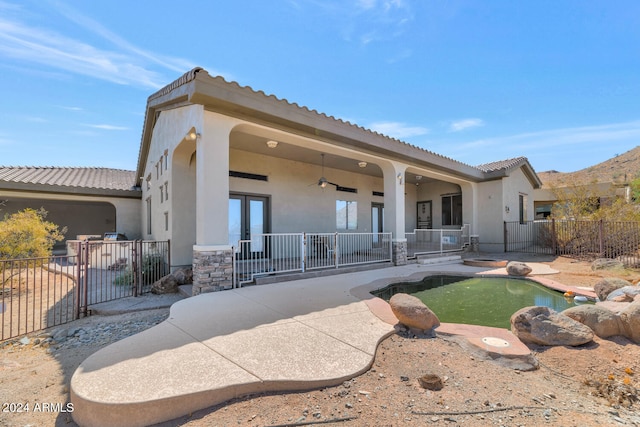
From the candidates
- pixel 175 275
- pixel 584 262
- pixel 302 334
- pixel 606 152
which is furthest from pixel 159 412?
pixel 606 152

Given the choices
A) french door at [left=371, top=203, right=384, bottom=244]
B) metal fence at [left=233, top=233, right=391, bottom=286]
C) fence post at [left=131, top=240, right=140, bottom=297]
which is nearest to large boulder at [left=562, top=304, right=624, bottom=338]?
metal fence at [left=233, top=233, right=391, bottom=286]

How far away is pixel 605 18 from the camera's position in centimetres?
848

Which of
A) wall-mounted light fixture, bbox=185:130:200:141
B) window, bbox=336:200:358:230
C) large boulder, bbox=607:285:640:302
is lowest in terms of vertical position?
large boulder, bbox=607:285:640:302

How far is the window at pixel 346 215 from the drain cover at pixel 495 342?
8.33 m

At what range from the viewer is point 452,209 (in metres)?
14.7

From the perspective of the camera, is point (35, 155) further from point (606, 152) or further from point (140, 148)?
point (606, 152)

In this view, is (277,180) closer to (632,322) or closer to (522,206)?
(632,322)

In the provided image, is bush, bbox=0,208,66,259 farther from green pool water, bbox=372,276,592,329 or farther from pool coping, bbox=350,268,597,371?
green pool water, bbox=372,276,592,329

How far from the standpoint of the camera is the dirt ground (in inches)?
88.0

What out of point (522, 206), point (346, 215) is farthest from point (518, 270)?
point (522, 206)

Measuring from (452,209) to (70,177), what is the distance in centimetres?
2108

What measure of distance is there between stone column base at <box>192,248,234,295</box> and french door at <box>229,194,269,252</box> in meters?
2.61

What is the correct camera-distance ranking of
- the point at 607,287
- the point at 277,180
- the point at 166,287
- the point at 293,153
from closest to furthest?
the point at 607,287 < the point at 166,287 < the point at 293,153 < the point at 277,180

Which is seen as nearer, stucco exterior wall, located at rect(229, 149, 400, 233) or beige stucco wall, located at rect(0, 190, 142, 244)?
stucco exterior wall, located at rect(229, 149, 400, 233)
